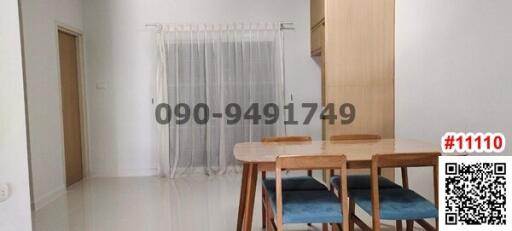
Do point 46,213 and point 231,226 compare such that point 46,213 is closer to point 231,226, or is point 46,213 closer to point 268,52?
point 231,226

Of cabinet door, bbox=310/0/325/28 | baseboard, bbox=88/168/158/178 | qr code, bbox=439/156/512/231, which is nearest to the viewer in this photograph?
qr code, bbox=439/156/512/231

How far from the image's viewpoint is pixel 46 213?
3645 millimetres

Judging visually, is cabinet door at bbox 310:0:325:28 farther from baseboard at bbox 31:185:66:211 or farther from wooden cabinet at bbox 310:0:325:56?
baseboard at bbox 31:185:66:211

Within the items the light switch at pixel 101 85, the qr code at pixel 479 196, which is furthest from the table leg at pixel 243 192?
the light switch at pixel 101 85

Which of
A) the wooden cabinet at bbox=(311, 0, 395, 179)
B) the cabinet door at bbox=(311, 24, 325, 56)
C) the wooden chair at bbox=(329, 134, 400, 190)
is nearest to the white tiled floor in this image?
the wooden chair at bbox=(329, 134, 400, 190)

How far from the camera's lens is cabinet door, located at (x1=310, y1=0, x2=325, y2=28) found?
4.21 meters

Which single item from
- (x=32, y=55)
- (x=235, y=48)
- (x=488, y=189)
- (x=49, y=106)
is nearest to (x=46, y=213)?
(x=49, y=106)

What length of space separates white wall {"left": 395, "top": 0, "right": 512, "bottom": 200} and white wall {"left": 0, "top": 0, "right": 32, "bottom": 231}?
133 inches

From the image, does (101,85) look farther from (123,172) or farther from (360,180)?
(360,180)

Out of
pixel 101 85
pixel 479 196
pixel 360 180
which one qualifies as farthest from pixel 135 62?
pixel 479 196

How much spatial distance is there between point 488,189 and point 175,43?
428 cm

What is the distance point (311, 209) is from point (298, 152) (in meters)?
0.45

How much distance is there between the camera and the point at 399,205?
7.43 ft

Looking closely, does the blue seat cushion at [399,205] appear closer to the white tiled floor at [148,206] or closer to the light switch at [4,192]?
the white tiled floor at [148,206]
